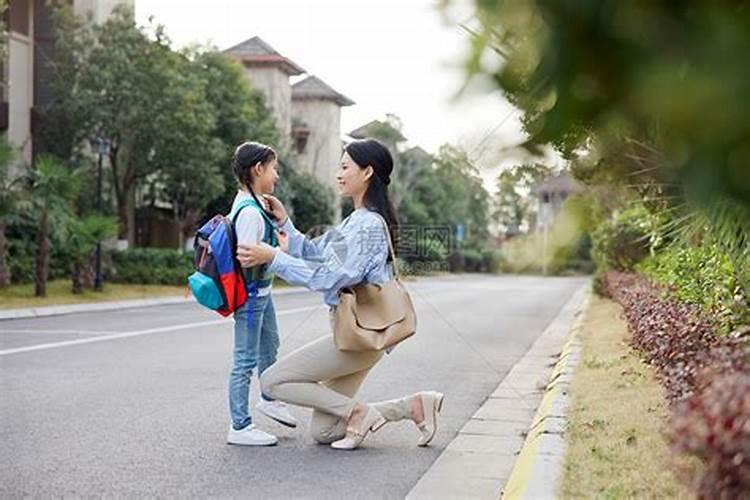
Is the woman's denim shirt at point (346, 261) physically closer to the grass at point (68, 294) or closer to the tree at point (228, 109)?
the grass at point (68, 294)

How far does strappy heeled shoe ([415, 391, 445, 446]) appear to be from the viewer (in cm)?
609

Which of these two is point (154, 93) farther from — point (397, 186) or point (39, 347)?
point (397, 186)

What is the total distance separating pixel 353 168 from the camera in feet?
19.2

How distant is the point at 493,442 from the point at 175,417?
7.34 feet

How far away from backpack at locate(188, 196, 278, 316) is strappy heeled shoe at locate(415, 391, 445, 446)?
124 centimetres

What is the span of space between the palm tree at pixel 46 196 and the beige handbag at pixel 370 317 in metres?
15.9

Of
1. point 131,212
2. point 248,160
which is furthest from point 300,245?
point 131,212

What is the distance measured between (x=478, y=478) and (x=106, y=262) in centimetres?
2226

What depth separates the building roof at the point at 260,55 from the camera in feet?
136

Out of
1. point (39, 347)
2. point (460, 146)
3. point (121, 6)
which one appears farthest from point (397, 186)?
point (460, 146)

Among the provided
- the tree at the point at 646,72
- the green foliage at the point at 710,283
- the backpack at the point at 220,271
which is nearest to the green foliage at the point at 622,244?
the green foliage at the point at 710,283

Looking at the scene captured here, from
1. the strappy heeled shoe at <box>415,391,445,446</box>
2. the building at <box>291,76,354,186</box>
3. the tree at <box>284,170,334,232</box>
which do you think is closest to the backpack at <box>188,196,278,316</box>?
the strappy heeled shoe at <box>415,391,445,446</box>

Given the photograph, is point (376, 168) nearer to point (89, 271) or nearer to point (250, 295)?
point (250, 295)

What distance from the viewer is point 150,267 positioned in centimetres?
2783
